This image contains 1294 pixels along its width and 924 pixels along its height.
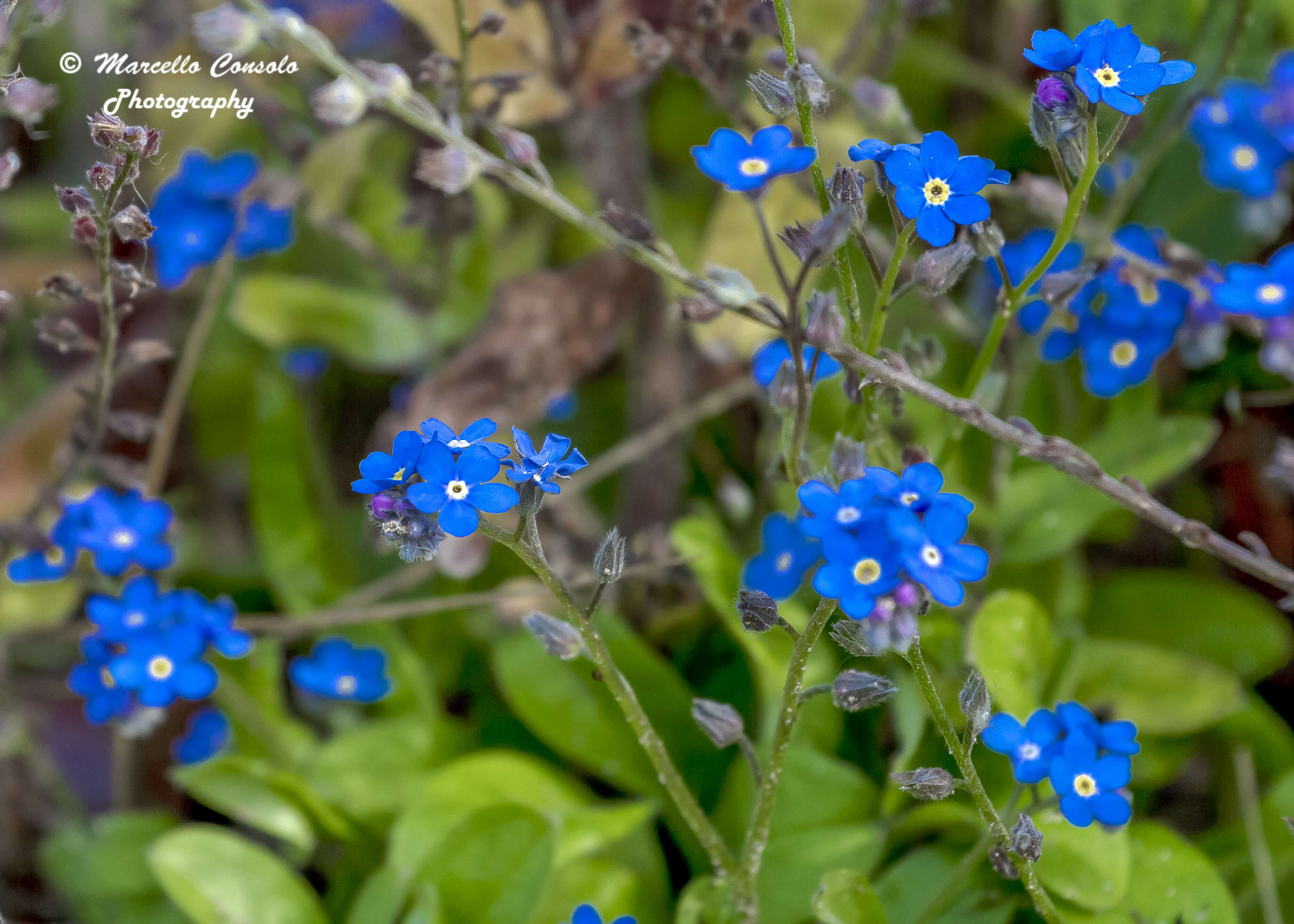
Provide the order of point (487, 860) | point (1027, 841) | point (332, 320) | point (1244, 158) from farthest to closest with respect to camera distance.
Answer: point (332, 320), point (1244, 158), point (487, 860), point (1027, 841)

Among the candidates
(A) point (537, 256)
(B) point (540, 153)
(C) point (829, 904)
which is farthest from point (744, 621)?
(B) point (540, 153)

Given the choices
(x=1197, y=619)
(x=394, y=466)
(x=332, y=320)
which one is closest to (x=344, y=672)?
(x=332, y=320)

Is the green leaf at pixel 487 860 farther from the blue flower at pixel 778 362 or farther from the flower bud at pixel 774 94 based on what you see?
the flower bud at pixel 774 94

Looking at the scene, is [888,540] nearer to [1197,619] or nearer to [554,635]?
[554,635]

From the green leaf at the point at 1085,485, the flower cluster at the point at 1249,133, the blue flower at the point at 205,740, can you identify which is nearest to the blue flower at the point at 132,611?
the blue flower at the point at 205,740

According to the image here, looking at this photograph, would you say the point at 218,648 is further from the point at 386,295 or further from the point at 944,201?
the point at 944,201

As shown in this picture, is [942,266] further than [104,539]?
No
